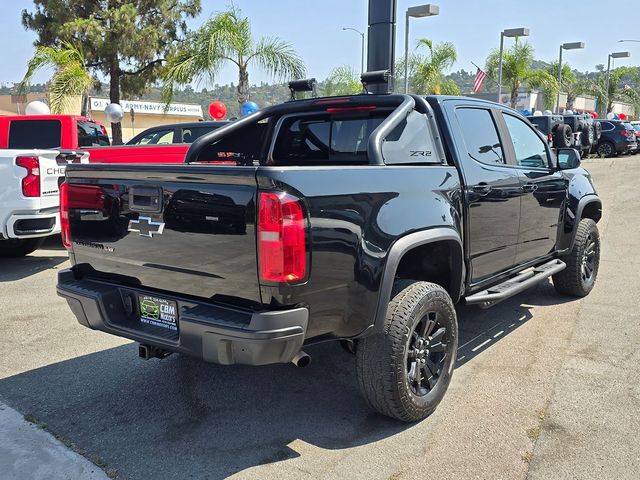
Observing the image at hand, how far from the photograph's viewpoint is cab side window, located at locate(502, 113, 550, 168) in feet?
16.0

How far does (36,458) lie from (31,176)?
463cm

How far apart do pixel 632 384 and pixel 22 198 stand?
6.37 meters

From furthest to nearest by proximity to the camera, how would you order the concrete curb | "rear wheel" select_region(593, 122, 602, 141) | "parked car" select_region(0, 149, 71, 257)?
1. "rear wheel" select_region(593, 122, 602, 141)
2. "parked car" select_region(0, 149, 71, 257)
3. the concrete curb

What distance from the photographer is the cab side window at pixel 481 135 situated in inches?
165

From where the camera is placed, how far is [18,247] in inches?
318

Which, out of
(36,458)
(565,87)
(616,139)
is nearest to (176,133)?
(36,458)

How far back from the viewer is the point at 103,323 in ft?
11.0

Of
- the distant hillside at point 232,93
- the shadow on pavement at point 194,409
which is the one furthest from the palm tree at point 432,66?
the shadow on pavement at point 194,409

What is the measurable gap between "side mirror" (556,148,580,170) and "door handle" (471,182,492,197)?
1675 mm

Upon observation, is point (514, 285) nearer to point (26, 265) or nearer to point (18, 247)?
point (26, 265)

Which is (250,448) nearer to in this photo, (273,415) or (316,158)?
(273,415)

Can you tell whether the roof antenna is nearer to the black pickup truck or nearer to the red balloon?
the black pickup truck

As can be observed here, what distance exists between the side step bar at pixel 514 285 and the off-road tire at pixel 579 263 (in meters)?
0.42

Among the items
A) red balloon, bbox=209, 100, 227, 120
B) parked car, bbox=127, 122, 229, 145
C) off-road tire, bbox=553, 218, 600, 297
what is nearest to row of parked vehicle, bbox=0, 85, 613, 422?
off-road tire, bbox=553, 218, 600, 297
